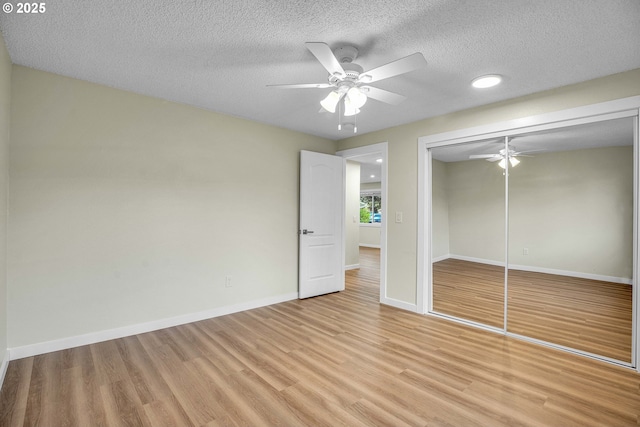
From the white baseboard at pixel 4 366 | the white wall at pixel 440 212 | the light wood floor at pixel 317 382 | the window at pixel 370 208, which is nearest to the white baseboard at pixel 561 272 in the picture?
the white wall at pixel 440 212

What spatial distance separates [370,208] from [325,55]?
30.0 feet

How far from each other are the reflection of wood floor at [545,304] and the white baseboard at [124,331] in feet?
7.81

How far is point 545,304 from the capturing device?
10.1ft

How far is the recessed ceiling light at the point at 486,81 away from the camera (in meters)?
2.55

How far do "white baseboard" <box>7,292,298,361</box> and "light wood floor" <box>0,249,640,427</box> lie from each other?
77mm

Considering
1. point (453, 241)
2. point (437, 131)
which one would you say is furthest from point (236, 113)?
point (453, 241)

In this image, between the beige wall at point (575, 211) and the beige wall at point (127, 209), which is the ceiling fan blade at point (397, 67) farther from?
the beige wall at point (127, 209)

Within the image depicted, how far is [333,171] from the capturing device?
183 inches

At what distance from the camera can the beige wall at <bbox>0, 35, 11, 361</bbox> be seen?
2.14 meters

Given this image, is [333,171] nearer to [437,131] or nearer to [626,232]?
[437,131]

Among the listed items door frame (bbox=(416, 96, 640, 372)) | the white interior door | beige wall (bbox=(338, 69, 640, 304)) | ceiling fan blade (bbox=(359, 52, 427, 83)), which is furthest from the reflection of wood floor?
ceiling fan blade (bbox=(359, 52, 427, 83))

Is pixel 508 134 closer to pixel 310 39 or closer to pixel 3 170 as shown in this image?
pixel 310 39

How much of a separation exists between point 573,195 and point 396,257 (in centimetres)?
196

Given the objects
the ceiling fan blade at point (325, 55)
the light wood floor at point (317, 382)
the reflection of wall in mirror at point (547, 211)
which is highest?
the ceiling fan blade at point (325, 55)
